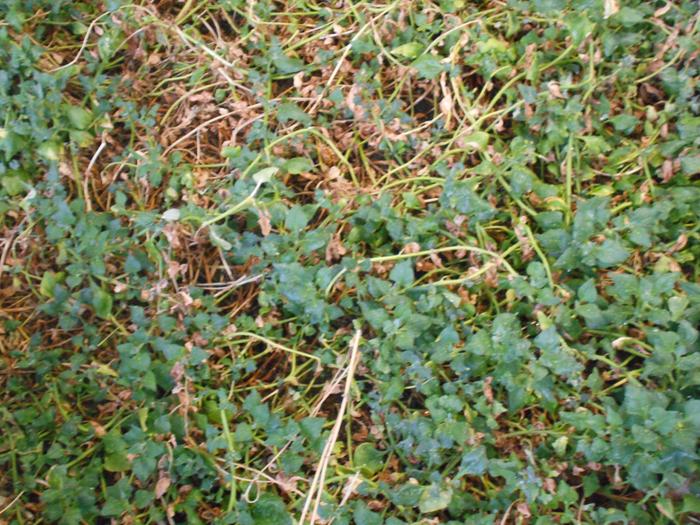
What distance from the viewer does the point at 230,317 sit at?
2010 millimetres

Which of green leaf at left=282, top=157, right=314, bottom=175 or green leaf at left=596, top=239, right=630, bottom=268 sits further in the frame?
green leaf at left=282, top=157, right=314, bottom=175

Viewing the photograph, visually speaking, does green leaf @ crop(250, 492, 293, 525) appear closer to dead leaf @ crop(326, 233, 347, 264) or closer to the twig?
the twig

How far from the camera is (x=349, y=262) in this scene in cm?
190

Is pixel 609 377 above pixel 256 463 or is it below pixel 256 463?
above

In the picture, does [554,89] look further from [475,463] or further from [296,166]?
[475,463]

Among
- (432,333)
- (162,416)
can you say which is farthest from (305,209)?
(162,416)

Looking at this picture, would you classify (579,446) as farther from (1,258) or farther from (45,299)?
(1,258)

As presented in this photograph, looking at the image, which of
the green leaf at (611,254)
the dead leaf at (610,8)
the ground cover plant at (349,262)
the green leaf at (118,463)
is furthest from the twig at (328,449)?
the dead leaf at (610,8)

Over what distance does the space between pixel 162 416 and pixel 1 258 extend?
0.64 metres

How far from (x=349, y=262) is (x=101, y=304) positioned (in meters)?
0.60

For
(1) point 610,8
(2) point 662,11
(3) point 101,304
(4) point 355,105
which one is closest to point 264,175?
(4) point 355,105

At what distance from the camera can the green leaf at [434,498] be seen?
5.50ft

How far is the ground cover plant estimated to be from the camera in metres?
1.76

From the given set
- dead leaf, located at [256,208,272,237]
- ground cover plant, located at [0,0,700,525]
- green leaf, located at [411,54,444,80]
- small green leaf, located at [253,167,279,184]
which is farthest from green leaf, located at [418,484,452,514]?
green leaf, located at [411,54,444,80]
